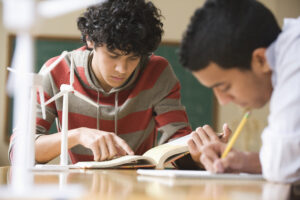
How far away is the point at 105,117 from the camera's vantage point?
1810 mm

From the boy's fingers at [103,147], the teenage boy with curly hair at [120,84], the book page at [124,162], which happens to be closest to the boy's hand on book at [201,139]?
the book page at [124,162]

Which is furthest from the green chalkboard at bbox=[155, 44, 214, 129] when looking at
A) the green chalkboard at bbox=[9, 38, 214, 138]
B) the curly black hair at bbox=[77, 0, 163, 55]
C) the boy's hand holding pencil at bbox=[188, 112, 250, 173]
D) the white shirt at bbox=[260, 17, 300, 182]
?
the white shirt at bbox=[260, 17, 300, 182]

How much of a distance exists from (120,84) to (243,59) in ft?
2.68

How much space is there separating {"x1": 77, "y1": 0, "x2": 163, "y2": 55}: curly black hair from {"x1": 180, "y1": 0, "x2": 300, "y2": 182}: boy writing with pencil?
491 millimetres

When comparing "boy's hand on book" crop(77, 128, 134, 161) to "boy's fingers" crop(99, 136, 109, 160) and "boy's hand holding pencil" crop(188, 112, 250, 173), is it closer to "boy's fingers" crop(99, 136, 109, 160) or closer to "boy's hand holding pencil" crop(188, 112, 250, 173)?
"boy's fingers" crop(99, 136, 109, 160)

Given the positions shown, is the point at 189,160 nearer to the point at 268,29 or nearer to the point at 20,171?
the point at 268,29

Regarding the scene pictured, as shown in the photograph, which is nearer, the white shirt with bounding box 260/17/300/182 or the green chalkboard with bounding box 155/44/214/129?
the white shirt with bounding box 260/17/300/182

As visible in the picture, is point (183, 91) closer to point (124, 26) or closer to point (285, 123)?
point (124, 26)

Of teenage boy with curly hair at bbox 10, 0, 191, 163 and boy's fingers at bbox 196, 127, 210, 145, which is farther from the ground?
teenage boy with curly hair at bbox 10, 0, 191, 163

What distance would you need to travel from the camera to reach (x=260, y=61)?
1003mm

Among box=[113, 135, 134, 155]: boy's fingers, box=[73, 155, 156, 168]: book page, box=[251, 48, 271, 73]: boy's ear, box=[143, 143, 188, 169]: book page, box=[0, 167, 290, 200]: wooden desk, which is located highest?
box=[251, 48, 271, 73]: boy's ear

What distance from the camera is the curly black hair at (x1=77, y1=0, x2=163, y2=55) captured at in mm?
1522

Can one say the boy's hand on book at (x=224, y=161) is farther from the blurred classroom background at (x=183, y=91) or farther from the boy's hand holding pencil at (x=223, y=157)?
the blurred classroom background at (x=183, y=91)

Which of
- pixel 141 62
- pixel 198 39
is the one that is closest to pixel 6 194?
pixel 198 39
